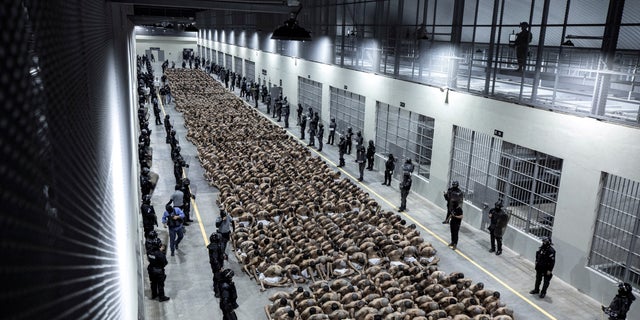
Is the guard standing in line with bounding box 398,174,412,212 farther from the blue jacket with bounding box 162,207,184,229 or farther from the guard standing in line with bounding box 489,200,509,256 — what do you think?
the blue jacket with bounding box 162,207,184,229

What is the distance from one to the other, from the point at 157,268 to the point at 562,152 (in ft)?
34.1

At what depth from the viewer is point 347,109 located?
2712cm

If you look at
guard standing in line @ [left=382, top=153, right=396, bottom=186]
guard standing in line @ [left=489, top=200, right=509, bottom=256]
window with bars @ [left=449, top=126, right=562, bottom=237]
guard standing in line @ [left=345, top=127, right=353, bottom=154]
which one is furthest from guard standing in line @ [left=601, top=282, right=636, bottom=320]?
guard standing in line @ [left=345, top=127, right=353, bottom=154]

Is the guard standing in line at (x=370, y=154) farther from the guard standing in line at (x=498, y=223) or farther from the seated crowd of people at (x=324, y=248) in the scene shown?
the guard standing in line at (x=498, y=223)

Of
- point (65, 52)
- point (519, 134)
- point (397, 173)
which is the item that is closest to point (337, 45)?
point (397, 173)

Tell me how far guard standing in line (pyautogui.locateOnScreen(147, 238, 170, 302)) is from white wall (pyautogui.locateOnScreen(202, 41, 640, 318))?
9890 millimetres

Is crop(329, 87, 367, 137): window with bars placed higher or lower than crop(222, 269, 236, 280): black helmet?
higher

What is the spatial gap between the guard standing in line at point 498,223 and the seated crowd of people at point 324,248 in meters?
2.00

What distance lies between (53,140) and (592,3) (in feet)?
99.0

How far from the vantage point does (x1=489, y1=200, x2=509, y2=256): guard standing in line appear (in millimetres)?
13836

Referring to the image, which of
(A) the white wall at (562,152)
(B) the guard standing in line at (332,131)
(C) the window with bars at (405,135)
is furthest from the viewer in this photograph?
(B) the guard standing in line at (332,131)

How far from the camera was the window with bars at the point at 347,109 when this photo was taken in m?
25.7

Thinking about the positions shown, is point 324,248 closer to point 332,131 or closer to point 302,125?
point 332,131

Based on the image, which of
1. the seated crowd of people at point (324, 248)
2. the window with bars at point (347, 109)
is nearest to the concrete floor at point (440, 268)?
the seated crowd of people at point (324, 248)
